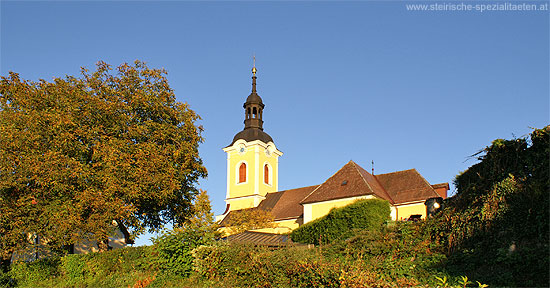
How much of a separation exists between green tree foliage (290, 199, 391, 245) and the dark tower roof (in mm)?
25666

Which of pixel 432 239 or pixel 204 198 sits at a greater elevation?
pixel 204 198

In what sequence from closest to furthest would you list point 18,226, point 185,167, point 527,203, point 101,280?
1. point 527,203
2. point 101,280
3. point 18,226
4. point 185,167

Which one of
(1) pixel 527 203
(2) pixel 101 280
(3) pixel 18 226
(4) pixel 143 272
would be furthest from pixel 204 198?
(1) pixel 527 203

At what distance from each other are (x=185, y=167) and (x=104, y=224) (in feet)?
17.0

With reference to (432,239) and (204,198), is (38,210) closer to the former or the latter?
(204,198)

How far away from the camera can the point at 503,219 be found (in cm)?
1262

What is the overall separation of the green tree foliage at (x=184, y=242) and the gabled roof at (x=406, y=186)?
2230 centimetres

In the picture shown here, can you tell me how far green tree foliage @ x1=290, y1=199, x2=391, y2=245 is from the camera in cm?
2762

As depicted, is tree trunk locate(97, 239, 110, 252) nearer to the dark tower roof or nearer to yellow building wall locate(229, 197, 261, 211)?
Result: yellow building wall locate(229, 197, 261, 211)

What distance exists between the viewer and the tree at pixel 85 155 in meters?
20.9

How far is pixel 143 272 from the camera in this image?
57.6 feet

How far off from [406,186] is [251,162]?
20.1 m

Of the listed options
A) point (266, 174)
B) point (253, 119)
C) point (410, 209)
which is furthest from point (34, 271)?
point (253, 119)

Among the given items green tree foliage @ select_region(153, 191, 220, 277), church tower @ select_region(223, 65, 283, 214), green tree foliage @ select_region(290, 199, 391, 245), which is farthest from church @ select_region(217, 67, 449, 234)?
green tree foliage @ select_region(153, 191, 220, 277)
